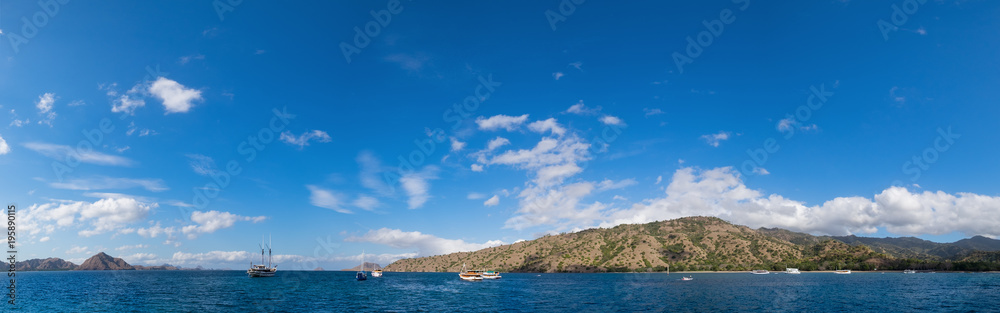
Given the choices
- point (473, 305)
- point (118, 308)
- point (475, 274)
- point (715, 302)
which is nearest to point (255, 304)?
point (118, 308)

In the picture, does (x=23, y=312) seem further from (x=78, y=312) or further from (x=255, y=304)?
(x=255, y=304)

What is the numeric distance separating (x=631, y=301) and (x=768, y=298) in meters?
27.5

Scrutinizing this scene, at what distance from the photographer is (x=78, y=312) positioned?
6912 cm

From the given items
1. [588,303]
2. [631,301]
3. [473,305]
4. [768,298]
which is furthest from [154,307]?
[768,298]

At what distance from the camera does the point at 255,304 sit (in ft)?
263

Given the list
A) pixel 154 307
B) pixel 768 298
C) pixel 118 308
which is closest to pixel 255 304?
pixel 154 307

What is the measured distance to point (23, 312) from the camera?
227 feet

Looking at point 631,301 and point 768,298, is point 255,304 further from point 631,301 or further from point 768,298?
point 768,298

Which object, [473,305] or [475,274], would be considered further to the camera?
[475,274]

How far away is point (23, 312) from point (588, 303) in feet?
289

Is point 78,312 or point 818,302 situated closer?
point 78,312

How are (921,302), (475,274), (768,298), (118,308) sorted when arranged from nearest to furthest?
1. (118,308)
2. (921,302)
3. (768,298)
4. (475,274)

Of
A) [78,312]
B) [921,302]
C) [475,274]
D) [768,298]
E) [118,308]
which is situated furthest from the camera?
[475,274]

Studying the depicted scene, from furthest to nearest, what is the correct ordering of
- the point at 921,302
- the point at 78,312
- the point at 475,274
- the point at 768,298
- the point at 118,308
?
the point at 475,274 → the point at 768,298 → the point at 921,302 → the point at 118,308 → the point at 78,312
